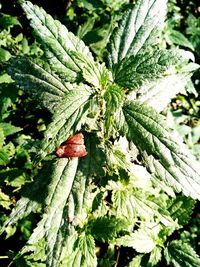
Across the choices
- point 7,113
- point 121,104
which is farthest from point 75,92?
point 7,113

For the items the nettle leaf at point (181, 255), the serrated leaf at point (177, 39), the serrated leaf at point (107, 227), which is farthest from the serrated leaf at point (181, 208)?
the serrated leaf at point (177, 39)

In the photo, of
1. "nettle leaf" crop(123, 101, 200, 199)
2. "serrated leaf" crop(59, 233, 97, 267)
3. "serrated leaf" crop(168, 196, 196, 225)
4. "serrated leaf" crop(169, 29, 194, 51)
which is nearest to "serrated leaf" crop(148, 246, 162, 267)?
"serrated leaf" crop(168, 196, 196, 225)

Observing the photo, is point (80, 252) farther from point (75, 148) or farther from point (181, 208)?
point (181, 208)

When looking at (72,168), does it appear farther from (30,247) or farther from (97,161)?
(30,247)

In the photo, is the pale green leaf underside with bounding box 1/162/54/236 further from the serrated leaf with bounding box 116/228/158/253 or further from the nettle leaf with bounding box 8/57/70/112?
the serrated leaf with bounding box 116/228/158/253

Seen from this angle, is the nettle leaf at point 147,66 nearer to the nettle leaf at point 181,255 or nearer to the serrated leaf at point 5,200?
the serrated leaf at point 5,200

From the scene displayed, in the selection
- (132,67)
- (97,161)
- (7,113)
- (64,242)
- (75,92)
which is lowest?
(64,242)

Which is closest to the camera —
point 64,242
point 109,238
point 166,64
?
point 166,64
